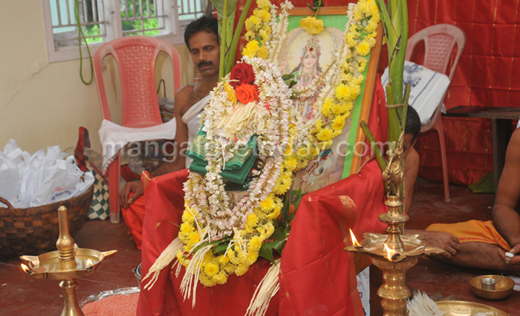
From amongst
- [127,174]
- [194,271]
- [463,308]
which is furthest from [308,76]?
[127,174]

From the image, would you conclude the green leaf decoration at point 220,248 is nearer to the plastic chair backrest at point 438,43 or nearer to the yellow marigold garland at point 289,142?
the yellow marigold garland at point 289,142

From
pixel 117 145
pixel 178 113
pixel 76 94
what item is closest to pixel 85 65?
pixel 76 94

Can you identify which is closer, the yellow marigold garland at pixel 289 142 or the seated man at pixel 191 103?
the yellow marigold garland at pixel 289 142

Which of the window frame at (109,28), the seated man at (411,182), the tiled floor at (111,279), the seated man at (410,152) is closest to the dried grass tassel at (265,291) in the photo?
the seated man at (411,182)

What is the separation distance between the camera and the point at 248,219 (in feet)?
6.56

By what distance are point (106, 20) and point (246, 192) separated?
129 inches

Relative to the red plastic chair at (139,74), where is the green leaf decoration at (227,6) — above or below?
above

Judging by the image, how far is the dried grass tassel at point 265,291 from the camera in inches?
74.1

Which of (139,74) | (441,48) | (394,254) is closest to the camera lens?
(394,254)

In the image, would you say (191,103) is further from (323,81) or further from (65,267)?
(65,267)

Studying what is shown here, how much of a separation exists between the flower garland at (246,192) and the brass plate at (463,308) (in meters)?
0.71

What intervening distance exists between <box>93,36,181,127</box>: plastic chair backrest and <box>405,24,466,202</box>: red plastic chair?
2.14 m

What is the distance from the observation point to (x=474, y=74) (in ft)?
15.7

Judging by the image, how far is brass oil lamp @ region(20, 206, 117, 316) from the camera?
155 cm
